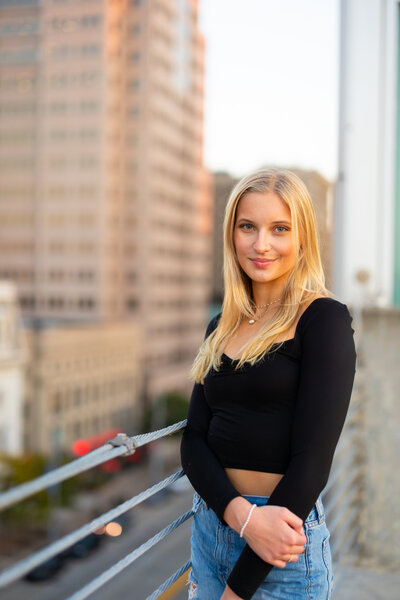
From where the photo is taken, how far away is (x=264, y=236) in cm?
169

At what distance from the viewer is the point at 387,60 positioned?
4328 millimetres

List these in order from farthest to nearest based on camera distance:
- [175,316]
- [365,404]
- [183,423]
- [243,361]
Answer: [175,316] < [365,404] < [183,423] < [243,361]

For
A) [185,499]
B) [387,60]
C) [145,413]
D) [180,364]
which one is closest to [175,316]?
[180,364]

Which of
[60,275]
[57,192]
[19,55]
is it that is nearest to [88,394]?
[60,275]

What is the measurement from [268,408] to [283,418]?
4cm

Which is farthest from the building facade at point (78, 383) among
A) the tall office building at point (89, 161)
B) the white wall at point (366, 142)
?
the white wall at point (366, 142)

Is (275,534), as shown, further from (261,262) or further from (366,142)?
(366,142)

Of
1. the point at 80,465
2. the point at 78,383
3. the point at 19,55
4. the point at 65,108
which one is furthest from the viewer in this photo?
the point at 19,55

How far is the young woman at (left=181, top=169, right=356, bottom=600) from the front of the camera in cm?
149

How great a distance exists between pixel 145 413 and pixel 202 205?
94.4 feet

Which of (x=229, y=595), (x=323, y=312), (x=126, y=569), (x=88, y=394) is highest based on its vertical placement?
(x=323, y=312)

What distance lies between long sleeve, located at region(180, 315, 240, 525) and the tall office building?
5371 cm

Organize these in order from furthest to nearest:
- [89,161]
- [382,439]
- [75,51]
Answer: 1. [89,161]
2. [75,51]
3. [382,439]

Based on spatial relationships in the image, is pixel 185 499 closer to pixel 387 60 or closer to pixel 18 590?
pixel 18 590
